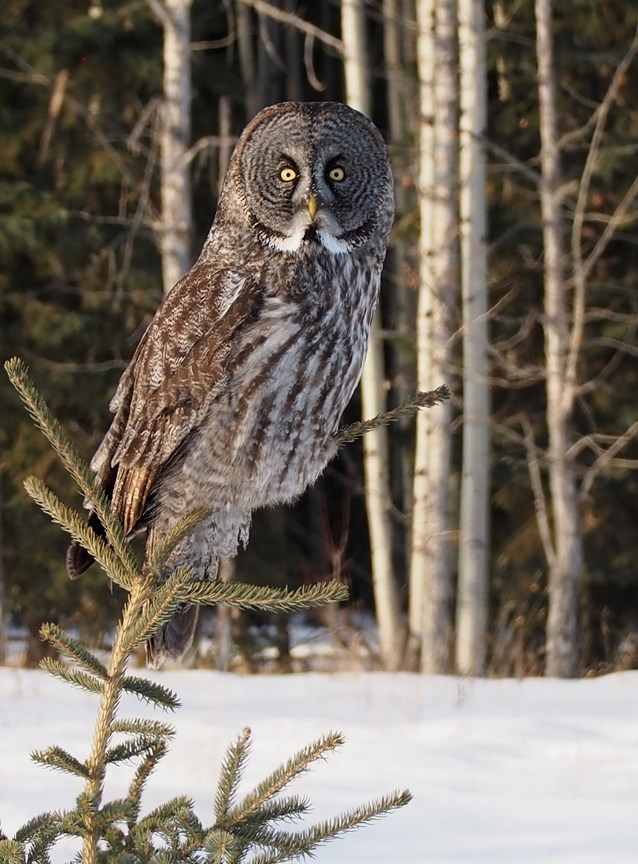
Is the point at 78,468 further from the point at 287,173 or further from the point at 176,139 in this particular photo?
the point at 176,139

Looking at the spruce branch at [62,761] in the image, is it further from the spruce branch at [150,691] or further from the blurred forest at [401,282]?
the blurred forest at [401,282]

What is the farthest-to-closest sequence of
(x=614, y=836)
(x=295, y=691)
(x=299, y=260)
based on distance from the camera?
(x=295, y=691) → (x=614, y=836) → (x=299, y=260)

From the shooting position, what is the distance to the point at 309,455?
304 centimetres

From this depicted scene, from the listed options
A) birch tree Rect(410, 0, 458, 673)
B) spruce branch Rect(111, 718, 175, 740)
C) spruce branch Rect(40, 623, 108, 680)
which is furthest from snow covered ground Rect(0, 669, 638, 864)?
spruce branch Rect(40, 623, 108, 680)

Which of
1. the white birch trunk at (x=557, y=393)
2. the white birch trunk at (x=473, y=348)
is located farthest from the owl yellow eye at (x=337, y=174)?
the white birch trunk at (x=557, y=393)


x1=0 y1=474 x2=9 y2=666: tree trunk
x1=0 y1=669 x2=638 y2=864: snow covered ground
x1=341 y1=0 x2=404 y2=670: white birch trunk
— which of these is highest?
x1=341 y1=0 x2=404 y2=670: white birch trunk

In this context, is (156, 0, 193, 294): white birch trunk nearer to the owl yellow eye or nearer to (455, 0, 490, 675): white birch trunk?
(455, 0, 490, 675): white birch trunk

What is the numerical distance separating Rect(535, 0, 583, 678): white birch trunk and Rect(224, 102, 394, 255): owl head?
19.6 feet

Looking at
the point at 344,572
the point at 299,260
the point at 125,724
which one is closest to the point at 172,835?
the point at 125,724

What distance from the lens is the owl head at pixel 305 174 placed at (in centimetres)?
300

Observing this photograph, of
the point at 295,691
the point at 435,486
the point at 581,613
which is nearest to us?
the point at 295,691

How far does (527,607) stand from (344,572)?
2854 mm

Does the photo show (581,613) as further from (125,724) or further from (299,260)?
(125,724)

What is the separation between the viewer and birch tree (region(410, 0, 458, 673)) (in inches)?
344
